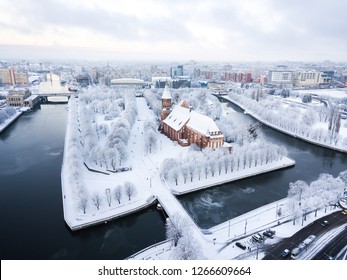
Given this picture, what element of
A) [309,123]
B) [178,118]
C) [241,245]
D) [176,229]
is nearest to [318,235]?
[241,245]

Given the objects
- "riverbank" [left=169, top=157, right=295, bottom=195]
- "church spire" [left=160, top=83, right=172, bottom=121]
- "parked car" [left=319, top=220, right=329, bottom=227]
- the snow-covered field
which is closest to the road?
"parked car" [left=319, top=220, right=329, bottom=227]

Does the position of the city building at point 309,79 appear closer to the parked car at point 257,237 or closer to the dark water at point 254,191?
the dark water at point 254,191

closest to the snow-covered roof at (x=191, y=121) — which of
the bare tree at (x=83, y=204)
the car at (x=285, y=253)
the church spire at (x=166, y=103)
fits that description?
the church spire at (x=166, y=103)

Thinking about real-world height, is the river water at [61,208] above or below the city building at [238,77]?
below

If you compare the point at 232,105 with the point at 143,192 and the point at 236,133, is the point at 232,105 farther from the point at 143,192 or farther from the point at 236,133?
the point at 143,192

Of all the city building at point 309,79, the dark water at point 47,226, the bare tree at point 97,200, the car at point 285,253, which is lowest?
the dark water at point 47,226

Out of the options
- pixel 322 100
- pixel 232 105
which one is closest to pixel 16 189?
pixel 232 105
